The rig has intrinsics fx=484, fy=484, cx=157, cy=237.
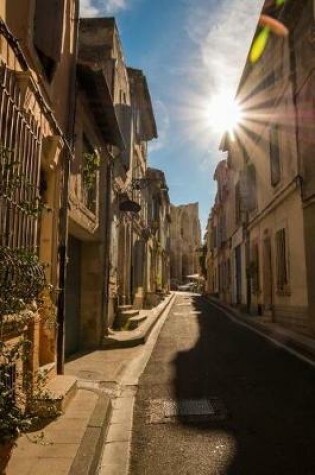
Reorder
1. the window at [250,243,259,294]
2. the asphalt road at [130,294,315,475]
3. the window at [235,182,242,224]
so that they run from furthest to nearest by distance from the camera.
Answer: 1. the window at [235,182,242,224]
2. the window at [250,243,259,294]
3. the asphalt road at [130,294,315,475]

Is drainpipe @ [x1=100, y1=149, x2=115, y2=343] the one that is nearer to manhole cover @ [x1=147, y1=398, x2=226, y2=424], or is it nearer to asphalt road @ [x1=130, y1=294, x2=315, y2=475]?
asphalt road @ [x1=130, y1=294, x2=315, y2=475]

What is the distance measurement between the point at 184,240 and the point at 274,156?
64699 mm

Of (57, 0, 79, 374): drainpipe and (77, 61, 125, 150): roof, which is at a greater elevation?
(77, 61, 125, 150): roof

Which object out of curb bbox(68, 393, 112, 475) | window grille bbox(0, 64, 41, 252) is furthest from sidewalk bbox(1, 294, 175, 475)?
window grille bbox(0, 64, 41, 252)

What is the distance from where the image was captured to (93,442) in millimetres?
4445

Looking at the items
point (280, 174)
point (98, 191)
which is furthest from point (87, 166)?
point (280, 174)

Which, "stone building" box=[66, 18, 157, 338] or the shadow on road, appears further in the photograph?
"stone building" box=[66, 18, 157, 338]

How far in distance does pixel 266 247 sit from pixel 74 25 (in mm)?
12445

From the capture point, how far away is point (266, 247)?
18.5 meters

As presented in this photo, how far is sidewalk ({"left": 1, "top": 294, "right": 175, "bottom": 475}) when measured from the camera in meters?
3.88

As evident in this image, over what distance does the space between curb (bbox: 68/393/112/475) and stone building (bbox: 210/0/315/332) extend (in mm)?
8035

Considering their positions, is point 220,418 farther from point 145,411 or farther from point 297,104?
point 297,104

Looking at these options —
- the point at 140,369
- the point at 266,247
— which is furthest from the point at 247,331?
the point at 140,369

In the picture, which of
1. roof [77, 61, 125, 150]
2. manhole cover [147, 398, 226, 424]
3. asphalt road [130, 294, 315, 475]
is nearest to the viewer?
asphalt road [130, 294, 315, 475]
